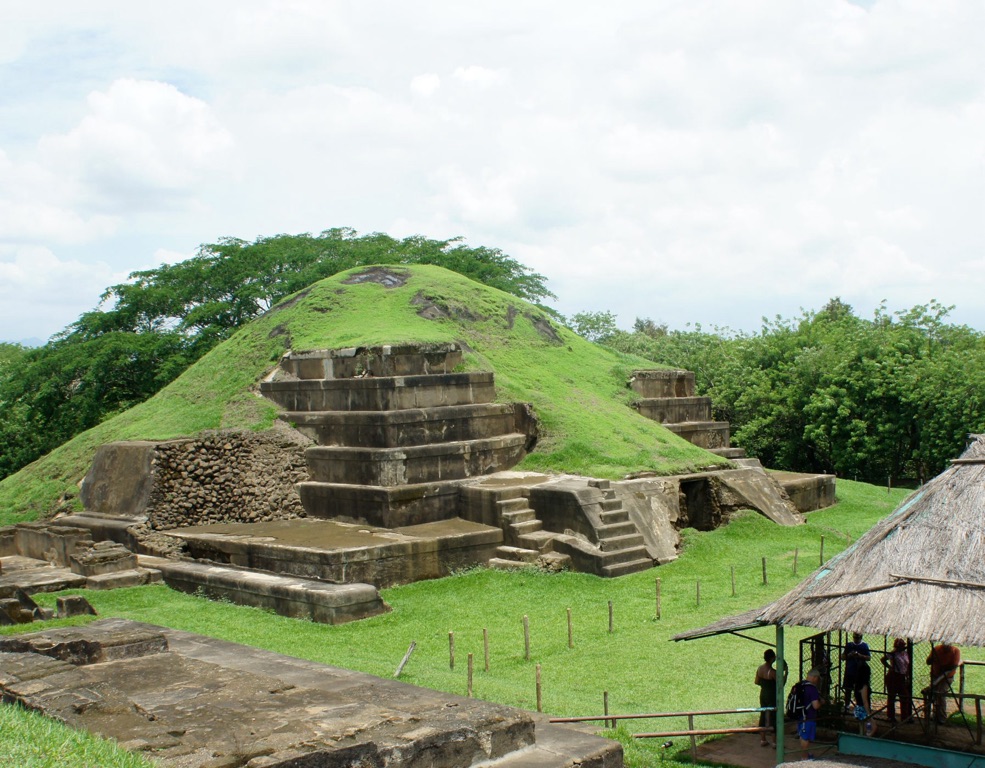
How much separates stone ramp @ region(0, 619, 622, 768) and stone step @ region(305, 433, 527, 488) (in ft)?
25.7

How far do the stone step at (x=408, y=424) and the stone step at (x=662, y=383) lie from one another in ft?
13.3

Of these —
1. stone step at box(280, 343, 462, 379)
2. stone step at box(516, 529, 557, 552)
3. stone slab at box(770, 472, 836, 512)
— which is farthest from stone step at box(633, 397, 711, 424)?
stone step at box(516, 529, 557, 552)

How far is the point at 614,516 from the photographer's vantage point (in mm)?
13680

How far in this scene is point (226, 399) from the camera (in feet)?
57.8

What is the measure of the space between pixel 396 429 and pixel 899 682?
8846 millimetres

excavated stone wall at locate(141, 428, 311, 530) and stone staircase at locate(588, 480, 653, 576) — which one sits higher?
excavated stone wall at locate(141, 428, 311, 530)

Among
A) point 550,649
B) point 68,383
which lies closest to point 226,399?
point 68,383

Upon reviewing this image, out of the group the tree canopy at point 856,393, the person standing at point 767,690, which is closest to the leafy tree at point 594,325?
the tree canopy at point 856,393

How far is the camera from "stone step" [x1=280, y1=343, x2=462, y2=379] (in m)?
15.8

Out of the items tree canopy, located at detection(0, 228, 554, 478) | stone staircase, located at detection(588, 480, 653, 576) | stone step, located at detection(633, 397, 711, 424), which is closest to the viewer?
Answer: stone staircase, located at detection(588, 480, 653, 576)

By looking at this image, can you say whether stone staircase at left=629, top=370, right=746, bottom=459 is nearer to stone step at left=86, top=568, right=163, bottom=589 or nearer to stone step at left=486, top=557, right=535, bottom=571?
stone step at left=486, top=557, right=535, bottom=571

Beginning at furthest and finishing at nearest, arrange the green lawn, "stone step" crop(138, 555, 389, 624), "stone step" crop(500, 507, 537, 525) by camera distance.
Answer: "stone step" crop(500, 507, 537, 525) → "stone step" crop(138, 555, 389, 624) → the green lawn

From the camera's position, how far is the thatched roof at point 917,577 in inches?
249

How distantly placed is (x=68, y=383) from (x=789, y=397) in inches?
733
